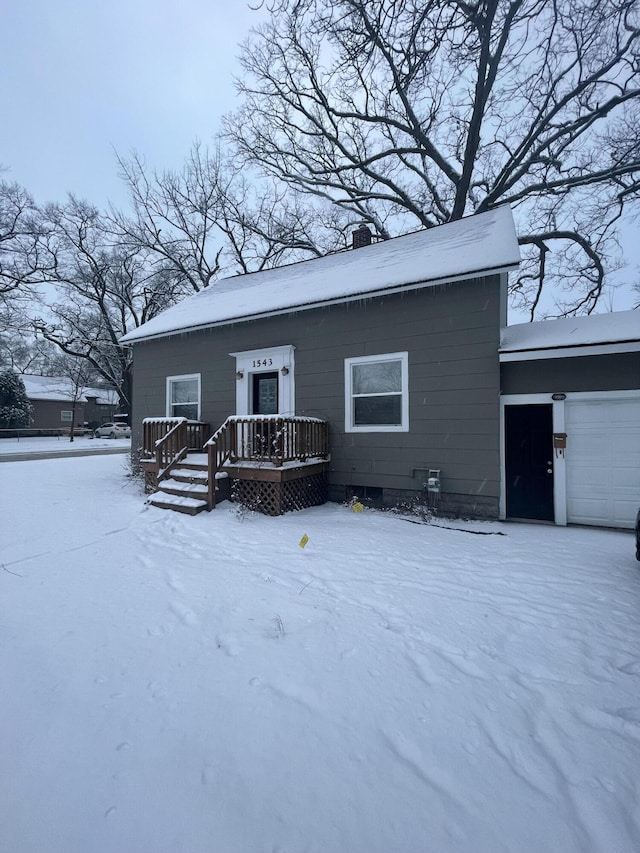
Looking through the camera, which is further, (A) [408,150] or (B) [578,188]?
(A) [408,150]

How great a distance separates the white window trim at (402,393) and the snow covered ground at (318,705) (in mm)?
3187

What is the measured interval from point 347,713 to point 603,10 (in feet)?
55.8

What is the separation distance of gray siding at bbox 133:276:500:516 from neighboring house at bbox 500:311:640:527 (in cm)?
48

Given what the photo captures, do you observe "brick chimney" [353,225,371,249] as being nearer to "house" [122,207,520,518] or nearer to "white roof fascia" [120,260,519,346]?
"house" [122,207,520,518]

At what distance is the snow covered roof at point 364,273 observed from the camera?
6.87m

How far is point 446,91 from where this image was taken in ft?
47.8

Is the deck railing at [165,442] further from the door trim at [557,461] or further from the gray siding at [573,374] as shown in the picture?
the gray siding at [573,374]

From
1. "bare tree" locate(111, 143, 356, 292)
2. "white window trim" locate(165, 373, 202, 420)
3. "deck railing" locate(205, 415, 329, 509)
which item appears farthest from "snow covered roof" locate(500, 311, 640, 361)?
"bare tree" locate(111, 143, 356, 292)

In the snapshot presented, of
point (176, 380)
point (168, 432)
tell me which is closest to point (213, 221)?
point (176, 380)

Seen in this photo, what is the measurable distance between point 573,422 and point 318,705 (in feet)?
19.6

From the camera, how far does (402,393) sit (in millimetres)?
7301

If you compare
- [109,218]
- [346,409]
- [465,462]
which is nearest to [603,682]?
[465,462]

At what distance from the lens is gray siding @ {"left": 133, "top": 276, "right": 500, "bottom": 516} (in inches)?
258

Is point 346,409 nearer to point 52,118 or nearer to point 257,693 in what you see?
point 257,693
